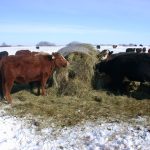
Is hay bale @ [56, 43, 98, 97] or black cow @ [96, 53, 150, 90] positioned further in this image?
black cow @ [96, 53, 150, 90]

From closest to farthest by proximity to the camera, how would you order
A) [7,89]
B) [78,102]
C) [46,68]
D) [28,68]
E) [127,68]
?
[78,102] < [7,89] < [28,68] < [46,68] < [127,68]

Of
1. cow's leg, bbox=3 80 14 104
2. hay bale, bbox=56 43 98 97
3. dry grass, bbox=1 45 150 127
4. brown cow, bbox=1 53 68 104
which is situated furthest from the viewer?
hay bale, bbox=56 43 98 97

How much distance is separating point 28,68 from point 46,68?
2.53ft

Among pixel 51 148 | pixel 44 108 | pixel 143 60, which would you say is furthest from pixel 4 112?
pixel 143 60

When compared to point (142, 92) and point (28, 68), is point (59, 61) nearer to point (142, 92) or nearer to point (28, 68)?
point (28, 68)

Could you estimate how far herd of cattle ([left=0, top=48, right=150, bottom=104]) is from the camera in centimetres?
1083

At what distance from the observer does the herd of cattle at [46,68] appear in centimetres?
1083

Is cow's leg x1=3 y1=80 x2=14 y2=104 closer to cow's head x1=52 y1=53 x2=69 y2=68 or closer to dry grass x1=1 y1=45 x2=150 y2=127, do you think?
dry grass x1=1 y1=45 x2=150 y2=127

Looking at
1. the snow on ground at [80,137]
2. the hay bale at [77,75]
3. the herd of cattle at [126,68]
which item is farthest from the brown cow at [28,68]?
the snow on ground at [80,137]

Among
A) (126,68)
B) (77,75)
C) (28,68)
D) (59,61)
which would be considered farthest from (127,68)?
(28,68)

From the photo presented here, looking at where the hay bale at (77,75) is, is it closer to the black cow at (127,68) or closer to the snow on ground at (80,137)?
the black cow at (127,68)

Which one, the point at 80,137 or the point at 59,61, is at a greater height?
the point at 59,61

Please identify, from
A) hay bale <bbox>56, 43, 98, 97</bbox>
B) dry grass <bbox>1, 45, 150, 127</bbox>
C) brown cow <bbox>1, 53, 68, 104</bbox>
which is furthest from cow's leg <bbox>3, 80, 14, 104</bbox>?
hay bale <bbox>56, 43, 98, 97</bbox>

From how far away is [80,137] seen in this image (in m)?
7.44
